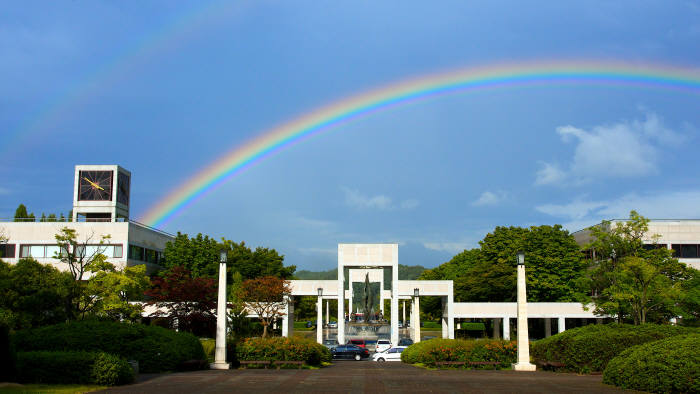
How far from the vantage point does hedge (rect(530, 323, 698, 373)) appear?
26984mm

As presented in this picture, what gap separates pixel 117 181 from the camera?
207 feet

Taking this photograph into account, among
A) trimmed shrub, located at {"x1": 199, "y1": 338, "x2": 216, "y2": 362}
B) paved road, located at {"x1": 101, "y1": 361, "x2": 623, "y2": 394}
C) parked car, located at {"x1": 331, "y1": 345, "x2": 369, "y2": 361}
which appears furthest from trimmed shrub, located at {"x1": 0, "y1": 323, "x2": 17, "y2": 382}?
parked car, located at {"x1": 331, "y1": 345, "x2": 369, "y2": 361}

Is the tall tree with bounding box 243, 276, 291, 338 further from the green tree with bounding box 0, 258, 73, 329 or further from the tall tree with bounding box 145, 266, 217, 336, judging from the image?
the green tree with bounding box 0, 258, 73, 329

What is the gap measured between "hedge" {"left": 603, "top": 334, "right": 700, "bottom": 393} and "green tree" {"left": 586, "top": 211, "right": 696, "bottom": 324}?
796 inches

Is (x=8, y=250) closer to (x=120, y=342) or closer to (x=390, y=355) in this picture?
(x=390, y=355)

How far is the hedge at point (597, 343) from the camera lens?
88.5 ft

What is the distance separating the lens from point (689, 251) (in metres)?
65.0

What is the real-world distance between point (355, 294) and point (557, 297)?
112 feet

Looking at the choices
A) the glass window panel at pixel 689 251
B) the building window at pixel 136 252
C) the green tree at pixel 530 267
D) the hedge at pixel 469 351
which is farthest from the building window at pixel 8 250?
the glass window panel at pixel 689 251

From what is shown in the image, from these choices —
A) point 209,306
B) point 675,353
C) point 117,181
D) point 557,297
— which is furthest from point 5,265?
point 557,297

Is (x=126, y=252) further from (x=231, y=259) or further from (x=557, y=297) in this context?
(x=557, y=297)

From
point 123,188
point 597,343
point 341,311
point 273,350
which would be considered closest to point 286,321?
point 341,311

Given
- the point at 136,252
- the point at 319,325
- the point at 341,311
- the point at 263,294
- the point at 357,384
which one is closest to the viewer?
the point at 357,384

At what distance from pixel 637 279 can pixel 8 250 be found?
186ft
